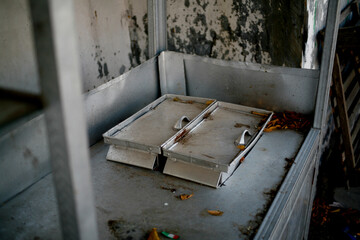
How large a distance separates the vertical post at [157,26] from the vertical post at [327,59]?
0.90 m

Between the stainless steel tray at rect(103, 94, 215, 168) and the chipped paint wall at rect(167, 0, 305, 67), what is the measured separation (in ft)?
1.08

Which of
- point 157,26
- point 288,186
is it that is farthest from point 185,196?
point 157,26

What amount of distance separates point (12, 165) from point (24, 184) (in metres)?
0.12

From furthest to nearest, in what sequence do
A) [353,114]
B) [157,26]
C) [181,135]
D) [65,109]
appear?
1. [353,114]
2. [157,26]
3. [181,135]
4. [65,109]

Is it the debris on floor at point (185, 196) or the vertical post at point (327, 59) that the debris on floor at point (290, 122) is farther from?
the debris on floor at point (185, 196)

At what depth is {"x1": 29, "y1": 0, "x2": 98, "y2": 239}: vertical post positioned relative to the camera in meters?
0.46

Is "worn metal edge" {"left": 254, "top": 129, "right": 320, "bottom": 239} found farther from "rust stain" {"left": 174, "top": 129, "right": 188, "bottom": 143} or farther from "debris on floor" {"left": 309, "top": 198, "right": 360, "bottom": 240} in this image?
"debris on floor" {"left": 309, "top": 198, "right": 360, "bottom": 240}

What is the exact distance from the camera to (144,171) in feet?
5.16

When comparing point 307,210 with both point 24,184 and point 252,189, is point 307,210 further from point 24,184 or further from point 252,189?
point 24,184

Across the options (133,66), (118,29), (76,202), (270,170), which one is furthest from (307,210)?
(76,202)

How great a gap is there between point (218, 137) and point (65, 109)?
118 centimetres

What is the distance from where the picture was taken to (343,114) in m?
2.49

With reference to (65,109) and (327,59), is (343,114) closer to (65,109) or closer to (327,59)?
(327,59)

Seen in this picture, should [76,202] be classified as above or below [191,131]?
above
